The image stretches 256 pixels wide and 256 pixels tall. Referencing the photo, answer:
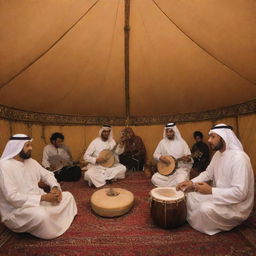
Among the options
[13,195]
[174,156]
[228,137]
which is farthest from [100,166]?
[228,137]

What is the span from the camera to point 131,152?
6.23 meters

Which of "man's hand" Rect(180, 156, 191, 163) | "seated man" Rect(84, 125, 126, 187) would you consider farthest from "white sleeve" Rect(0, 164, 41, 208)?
"man's hand" Rect(180, 156, 191, 163)

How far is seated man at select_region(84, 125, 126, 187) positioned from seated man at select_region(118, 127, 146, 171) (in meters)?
1.04

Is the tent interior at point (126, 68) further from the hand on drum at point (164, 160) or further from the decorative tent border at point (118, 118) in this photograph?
the hand on drum at point (164, 160)

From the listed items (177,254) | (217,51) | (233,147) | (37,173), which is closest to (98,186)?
(37,173)

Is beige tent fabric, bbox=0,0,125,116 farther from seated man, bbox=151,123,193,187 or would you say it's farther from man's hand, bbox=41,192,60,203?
man's hand, bbox=41,192,60,203

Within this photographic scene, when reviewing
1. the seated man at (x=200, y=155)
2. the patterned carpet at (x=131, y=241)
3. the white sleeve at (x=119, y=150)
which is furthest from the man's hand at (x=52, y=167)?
the seated man at (x=200, y=155)

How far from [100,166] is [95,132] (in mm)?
2239

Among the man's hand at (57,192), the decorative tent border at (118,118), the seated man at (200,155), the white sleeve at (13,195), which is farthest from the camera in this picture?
the seated man at (200,155)

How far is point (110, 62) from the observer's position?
15.3ft

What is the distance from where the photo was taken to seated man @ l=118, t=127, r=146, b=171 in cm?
610

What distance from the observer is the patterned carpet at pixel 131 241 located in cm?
215

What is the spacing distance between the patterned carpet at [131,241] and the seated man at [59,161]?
6.82 feet

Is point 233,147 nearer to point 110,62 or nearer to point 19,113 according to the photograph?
point 110,62
